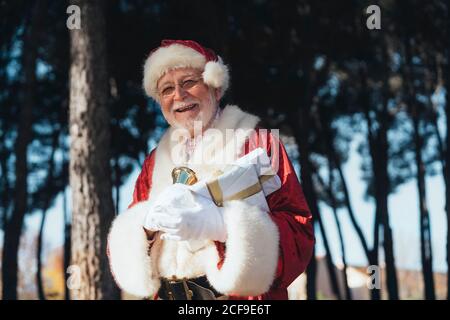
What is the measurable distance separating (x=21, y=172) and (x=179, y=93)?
318 inches

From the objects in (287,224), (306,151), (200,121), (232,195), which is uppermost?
(306,151)

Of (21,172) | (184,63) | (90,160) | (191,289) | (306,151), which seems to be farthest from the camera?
(306,151)

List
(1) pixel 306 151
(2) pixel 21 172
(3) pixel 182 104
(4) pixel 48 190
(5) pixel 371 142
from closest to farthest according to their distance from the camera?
(3) pixel 182 104 → (2) pixel 21 172 → (1) pixel 306 151 → (5) pixel 371 142 → (4) pixel 48 190

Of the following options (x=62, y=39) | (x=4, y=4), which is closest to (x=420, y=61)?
(x=62, y=39)

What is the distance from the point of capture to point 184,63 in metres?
2.77

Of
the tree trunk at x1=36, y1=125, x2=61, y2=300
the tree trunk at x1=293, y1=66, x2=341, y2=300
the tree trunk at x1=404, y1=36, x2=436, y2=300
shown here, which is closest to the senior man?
the tree trunk at x1=293, y1=66, x2=341, y2=300

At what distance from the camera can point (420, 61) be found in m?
12.4

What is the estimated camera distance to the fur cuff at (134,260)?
8.07 ft

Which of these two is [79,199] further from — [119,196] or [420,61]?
[420,61]

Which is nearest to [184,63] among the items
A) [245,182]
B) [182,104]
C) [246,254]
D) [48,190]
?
[182,104]

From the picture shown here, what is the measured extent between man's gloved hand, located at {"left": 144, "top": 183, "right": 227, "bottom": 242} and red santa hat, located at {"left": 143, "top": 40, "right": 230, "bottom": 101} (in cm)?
69

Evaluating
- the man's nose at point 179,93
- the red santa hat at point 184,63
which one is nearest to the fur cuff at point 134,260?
the man's nose at point 179,93

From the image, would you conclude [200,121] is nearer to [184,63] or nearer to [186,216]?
[184,63]

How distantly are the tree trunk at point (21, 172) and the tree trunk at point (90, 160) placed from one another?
415 centimetres
